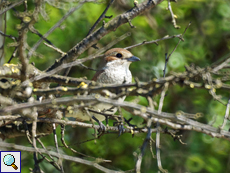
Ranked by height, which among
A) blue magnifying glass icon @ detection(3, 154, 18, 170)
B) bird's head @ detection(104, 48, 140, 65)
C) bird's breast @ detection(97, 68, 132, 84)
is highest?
bird's head @ detection(104, 48, 140, 65)

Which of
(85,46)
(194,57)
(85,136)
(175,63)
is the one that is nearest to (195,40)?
(194,57)

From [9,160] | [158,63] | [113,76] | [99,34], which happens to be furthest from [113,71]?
[158,63]

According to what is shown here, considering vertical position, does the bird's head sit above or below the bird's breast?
above

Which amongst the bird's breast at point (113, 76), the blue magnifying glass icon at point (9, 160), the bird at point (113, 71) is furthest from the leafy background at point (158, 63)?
the blue magnifying glass icon at point (9, 160)

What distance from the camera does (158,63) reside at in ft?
21.1

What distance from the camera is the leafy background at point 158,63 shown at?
19.6 ft

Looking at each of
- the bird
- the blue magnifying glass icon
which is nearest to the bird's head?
the bird

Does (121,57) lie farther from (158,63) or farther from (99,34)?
(158,63)

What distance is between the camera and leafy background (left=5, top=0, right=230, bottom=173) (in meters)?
5.96

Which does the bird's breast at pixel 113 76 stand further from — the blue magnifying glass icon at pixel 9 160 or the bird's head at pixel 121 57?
the blue magnifying glass icon at pixel 9 160

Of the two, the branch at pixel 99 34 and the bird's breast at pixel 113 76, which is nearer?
the branch at pixel 99 34

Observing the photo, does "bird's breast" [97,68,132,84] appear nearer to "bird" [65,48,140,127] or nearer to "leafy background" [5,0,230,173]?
"bird" [65,48,140,127]

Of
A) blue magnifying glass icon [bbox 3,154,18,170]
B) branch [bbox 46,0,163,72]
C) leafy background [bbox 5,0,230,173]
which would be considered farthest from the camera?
leafy background [bbox 5,0,230,173]

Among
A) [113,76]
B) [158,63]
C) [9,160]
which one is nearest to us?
[9,160]
